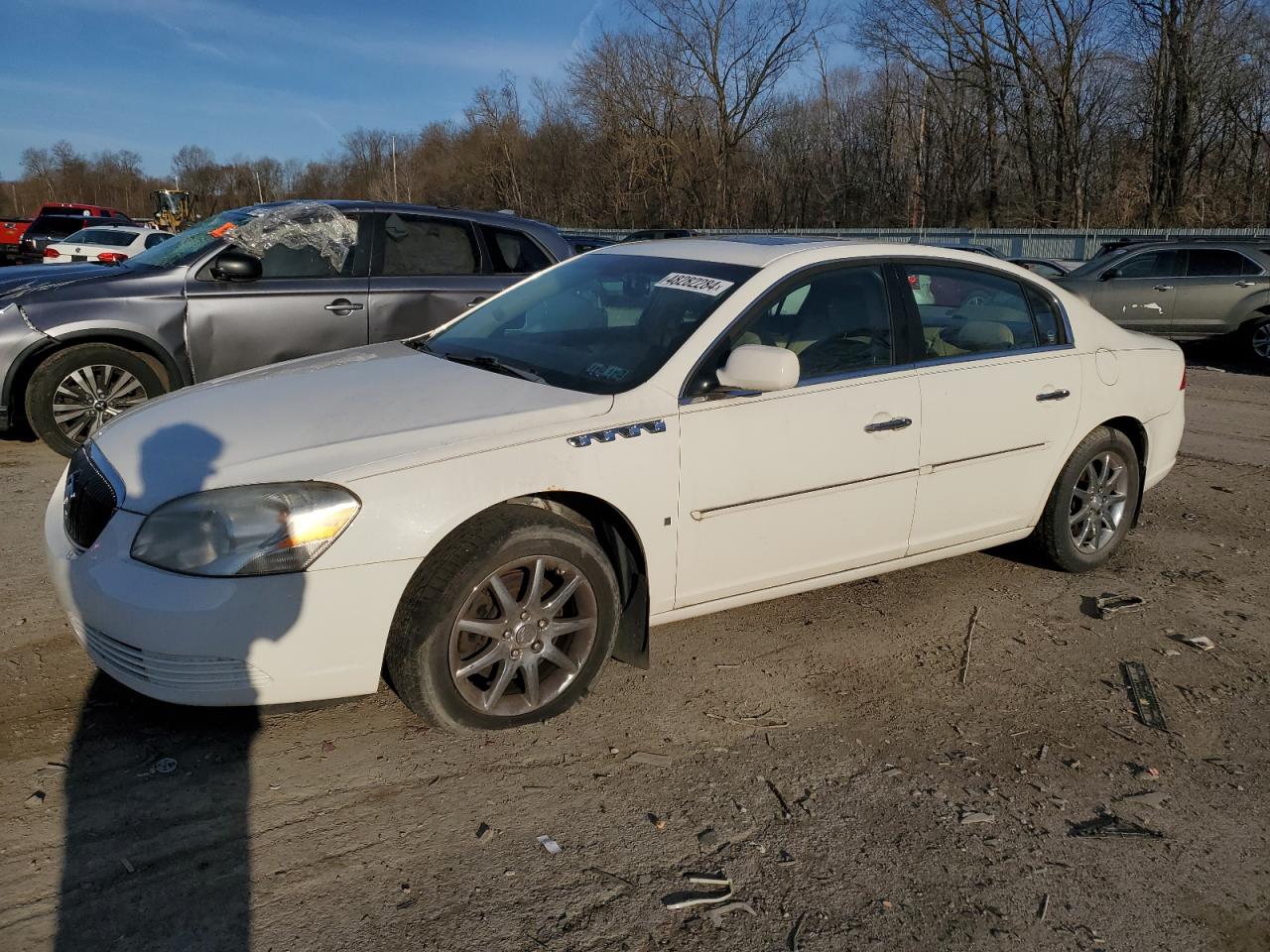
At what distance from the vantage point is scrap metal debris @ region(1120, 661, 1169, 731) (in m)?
3.59

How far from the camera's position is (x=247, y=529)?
9.45ft

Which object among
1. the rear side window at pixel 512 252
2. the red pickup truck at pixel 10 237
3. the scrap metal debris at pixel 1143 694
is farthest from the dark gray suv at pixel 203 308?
the red pickup truck at pixel 10 237

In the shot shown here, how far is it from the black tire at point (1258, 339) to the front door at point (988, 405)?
35.1 feet

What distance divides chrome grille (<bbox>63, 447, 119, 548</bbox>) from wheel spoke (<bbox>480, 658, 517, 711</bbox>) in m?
1.29

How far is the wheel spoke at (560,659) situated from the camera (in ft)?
10.9

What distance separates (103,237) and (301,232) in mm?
17721

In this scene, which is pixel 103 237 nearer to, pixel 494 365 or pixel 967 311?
pixel 494 365

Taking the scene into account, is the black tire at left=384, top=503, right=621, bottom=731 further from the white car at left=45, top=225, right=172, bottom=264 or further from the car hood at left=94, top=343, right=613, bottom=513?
the white car at left=45, top=225, right=172, bottom=264

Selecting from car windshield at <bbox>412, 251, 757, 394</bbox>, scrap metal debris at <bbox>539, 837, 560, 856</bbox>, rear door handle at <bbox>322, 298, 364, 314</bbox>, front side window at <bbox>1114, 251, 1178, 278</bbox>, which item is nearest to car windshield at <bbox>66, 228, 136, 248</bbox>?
rear door handle at <bbox>322, 298, 364, 314</bbox>

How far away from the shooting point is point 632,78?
148ft

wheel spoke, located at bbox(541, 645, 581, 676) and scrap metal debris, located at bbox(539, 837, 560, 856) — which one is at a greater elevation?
wheel spoke, located at bbox(541, 645, 581, 676)

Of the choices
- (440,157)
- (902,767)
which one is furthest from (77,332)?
(440,157)

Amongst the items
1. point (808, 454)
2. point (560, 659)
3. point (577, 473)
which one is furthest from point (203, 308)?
Result: point (808, 454)

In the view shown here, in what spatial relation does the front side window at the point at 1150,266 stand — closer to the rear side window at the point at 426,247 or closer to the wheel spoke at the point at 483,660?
the rear side window at the point at 426,247
